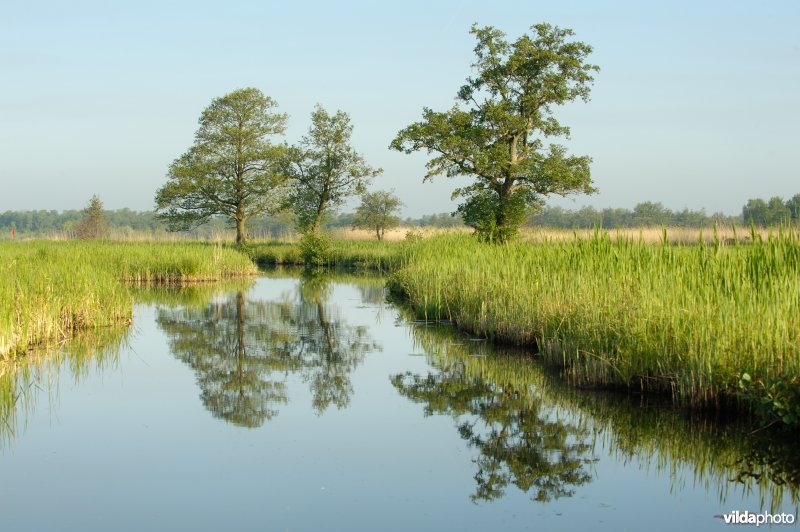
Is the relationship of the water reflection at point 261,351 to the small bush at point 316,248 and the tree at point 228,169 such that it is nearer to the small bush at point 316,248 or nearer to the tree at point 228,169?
the small bush at point 316,248

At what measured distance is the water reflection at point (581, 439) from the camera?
5840 mm

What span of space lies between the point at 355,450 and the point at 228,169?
38405 millimetres

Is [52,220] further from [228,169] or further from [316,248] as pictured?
[316,248]

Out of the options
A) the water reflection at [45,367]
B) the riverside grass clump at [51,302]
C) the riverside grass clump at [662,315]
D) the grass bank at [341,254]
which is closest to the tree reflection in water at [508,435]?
the riverside grass clump at [662,315]

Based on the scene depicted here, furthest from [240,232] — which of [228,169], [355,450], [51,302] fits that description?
[355,450]

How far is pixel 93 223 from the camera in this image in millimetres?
48469

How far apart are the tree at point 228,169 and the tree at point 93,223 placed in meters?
6.62

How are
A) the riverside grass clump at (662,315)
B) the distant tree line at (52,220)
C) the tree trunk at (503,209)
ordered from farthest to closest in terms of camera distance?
the distant tree line at (52,220)
the tree trunk at (503,209)
the riverside grass clump at (662,315)

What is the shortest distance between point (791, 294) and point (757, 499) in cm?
291

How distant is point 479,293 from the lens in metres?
13.6

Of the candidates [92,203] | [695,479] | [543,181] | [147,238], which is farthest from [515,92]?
[92,203]

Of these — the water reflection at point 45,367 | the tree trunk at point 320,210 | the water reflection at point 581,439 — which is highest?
the tree trunk at point 320,210

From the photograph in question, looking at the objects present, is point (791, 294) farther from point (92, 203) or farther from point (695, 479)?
point (92, 203)

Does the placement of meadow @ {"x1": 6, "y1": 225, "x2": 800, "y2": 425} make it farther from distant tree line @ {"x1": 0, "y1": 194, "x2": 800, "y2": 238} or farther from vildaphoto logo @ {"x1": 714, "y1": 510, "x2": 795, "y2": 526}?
distant tree line @ {"x1": 0, "y1": 194, "x2": 800, "y2": 238}
